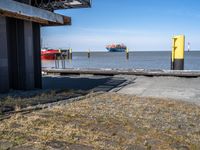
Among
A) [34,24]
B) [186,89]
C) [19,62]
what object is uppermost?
[34,24]

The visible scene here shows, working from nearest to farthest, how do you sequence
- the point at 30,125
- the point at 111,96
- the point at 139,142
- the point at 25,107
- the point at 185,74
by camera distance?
1. the point at 139,142
2. the point at 30,125
3. the point at 25,107
4. the point at 111,96
5. the point at 185,74

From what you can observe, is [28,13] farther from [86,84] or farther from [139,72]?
[139,72]

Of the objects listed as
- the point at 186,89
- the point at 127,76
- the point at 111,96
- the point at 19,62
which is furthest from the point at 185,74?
the point at 19,62

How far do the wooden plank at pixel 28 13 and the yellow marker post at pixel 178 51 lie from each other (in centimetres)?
838

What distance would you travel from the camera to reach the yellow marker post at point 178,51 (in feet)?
58.0

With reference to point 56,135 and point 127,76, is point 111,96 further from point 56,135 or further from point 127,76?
point 127,76

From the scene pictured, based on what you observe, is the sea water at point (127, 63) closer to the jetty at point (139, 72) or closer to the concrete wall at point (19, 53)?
the jetty at point (139, 72)

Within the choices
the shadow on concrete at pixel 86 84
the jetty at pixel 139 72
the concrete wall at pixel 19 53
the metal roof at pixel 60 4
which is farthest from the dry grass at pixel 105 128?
the jetty at pixel 139 72

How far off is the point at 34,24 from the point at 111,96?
13.6 feet

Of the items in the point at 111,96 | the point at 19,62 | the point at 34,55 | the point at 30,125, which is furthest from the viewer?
the point at 34,55

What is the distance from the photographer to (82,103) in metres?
7.53

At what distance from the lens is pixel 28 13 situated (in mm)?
9320

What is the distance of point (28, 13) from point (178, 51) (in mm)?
10877

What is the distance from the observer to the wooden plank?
27.6 feet
